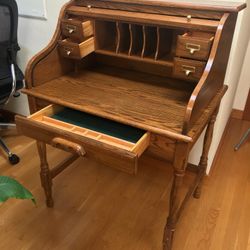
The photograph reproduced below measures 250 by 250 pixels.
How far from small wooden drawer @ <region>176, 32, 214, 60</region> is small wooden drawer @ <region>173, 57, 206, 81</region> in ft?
0.06

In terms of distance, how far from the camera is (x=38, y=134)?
3.46 feet

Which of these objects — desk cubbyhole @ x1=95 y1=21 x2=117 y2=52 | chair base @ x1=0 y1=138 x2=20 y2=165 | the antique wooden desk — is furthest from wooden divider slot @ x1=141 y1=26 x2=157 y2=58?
chair base @ x1=0 y1=138 x2=20 y2=165

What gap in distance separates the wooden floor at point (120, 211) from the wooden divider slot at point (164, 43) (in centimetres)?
84

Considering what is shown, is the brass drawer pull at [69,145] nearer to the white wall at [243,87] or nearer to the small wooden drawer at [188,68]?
the small wooden drawer at [188,68]

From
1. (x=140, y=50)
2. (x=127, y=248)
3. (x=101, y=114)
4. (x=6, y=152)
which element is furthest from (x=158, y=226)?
(x=6, y=152)

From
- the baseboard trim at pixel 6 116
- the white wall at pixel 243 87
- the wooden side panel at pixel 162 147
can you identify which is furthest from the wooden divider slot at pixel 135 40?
the baseboard trim at pixel 6 116

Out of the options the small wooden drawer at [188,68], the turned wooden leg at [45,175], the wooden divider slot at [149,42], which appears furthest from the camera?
the turned wooden leg at [45,175]

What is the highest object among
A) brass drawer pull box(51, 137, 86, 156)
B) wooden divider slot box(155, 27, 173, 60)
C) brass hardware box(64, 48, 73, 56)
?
wooden divider slot box(155, 27, 173, 60)

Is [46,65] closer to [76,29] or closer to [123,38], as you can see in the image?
[76,29]

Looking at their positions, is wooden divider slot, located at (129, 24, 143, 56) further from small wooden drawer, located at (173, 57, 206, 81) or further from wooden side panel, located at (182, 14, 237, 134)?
wooden side panel, located at (182, 14, 237, 134)

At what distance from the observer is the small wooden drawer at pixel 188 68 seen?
1015 mm

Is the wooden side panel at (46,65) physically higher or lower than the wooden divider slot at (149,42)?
lower

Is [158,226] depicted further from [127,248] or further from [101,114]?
[101,114]

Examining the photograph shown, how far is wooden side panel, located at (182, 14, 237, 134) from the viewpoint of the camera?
92cm
